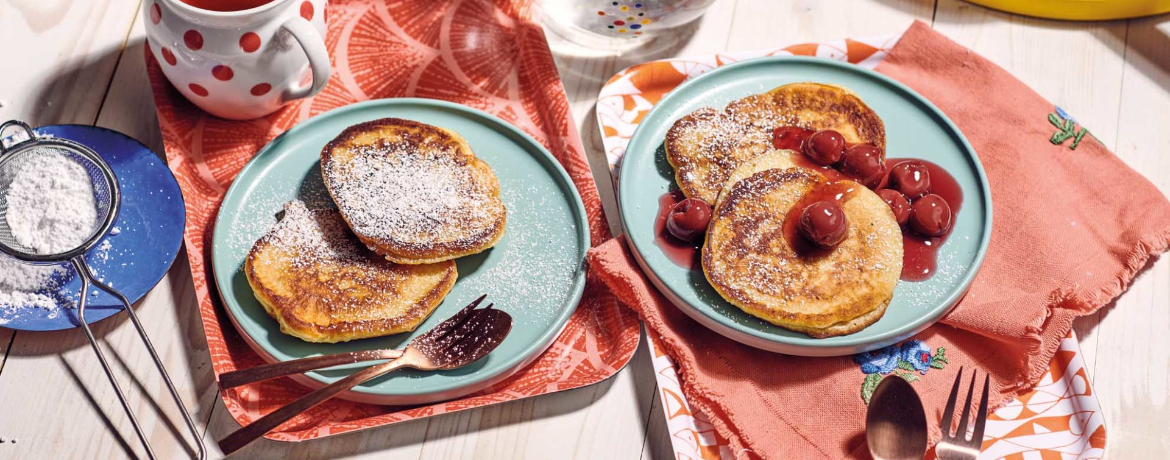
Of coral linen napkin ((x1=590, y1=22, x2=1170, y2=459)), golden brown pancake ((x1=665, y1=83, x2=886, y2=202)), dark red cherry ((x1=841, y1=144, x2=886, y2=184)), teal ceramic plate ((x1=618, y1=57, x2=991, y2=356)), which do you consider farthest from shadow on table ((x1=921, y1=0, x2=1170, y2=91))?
dark red cherry ((x1=841, y1=144, x2=886, y2=184))

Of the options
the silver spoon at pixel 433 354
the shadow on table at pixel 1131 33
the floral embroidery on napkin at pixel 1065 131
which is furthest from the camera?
the shadow on table at pixel 1131 33

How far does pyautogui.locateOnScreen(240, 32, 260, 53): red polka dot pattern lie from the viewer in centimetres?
140

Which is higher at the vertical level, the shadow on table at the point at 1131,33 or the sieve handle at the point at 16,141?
the shadow on table at the point at 1131,33

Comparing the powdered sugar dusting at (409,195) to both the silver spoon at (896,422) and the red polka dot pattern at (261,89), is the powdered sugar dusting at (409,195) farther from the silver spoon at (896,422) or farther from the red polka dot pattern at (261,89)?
the silver spoon at (896,422)

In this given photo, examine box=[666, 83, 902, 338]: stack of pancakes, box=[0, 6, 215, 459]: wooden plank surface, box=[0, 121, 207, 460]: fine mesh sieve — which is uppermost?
box=[666, 83, 902, 338]: stack of pancakes

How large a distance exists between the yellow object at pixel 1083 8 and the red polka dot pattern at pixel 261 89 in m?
1.54

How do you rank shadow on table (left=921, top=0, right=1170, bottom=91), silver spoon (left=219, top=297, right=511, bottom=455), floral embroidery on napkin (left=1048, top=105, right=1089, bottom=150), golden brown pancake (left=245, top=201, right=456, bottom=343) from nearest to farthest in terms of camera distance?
silver spoon (left=219, top=297, right=511, bottom=455)
golden brown pancake (left=245, top=201, right=456, bottom=343)
floral embroidery on napkin (left=1048, top=105, right=1089, bottom=150)
shadow on table (left=921, top=0, right=1170, bottom=91)

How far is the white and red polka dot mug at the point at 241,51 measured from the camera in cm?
138

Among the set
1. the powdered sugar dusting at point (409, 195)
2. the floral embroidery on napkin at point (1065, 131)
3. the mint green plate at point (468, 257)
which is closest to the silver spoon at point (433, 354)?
the mint green plate at point (468, 257)

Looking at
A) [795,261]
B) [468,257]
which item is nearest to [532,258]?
[468,257]

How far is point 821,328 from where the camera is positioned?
4.47 feet

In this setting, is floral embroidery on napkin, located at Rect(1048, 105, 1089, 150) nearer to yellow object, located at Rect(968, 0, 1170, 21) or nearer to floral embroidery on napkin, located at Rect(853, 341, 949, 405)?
yellow object, located at Rect(968, 0, 1170, 21)

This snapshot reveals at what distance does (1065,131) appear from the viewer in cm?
171

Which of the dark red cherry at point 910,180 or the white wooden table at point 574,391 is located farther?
the dark red cherry at point 910,180
